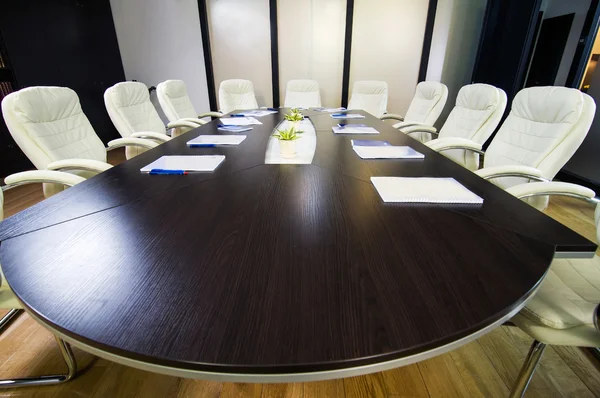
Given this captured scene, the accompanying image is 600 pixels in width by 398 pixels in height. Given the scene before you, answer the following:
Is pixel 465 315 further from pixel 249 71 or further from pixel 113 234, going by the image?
pixel 249 71

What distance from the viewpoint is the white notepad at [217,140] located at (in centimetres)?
160

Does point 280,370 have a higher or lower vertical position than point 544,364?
higher

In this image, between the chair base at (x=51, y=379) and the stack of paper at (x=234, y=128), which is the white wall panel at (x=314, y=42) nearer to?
the stack of paper at (x=234, y=128)

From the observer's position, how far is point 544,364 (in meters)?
1.24

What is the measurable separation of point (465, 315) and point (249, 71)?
16.3 ft

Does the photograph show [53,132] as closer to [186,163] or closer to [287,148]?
[186,163]

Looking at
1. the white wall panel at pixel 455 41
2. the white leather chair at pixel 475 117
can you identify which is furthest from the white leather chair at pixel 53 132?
the white wall panel at pixel 455 41

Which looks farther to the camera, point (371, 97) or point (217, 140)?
point (371, 97)

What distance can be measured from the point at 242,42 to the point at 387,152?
4.12 meters

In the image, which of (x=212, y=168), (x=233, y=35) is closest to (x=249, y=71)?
(x=233, y=35)

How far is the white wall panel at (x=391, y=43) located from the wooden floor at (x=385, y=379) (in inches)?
169

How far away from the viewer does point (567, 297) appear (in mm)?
880

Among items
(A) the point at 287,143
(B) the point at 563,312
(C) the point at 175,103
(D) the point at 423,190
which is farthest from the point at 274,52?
(B) the point at 563,312

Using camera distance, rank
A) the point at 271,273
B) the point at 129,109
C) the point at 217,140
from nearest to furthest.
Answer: the point at 271,273, the point at 217,140, the point at 129,109
